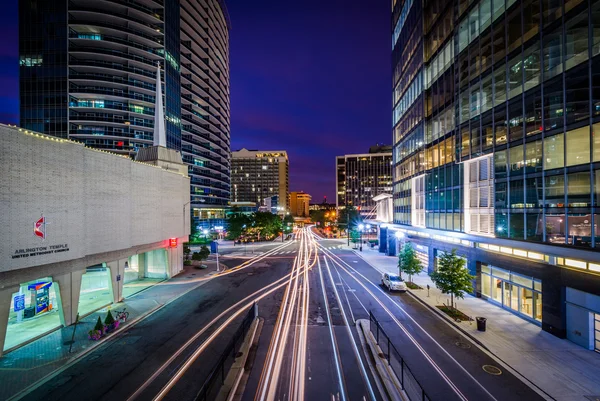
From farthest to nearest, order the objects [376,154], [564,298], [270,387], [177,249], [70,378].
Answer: [376,154]
[177,249]
[564,298]
[70,378]
[270,387]

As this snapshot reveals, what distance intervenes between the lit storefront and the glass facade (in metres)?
3.20

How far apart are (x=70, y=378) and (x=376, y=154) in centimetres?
16424

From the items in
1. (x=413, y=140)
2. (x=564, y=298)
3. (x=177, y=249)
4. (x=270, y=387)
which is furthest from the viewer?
(x=413, y=140)

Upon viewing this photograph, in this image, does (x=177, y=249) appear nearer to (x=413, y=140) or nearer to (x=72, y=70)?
(x=413, y=140)

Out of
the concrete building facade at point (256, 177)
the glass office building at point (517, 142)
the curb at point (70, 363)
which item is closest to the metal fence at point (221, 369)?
the curb at point (70, 363)

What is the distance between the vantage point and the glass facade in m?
14.4

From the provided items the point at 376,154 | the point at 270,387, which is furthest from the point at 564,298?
the point at 376,154

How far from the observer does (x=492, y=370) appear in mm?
12281

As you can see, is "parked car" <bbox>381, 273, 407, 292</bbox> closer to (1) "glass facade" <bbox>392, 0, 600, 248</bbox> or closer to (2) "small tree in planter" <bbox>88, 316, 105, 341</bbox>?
(1) "glass facade" <bbox>392, 0, 600, 248</bbox>

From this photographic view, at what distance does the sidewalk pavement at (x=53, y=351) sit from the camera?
11.8 m

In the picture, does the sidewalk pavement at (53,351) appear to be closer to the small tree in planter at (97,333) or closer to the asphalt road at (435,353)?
the small tree in planter at (97,333)

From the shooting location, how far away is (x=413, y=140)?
123ft

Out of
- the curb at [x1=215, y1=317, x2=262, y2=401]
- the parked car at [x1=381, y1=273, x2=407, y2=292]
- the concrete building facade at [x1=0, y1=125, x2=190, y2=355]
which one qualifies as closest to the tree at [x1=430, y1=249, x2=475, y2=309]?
the parked car at [x1=381, y1=273, x2=407, y2=292]

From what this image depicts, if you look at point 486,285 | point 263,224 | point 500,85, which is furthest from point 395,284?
point 263,224
